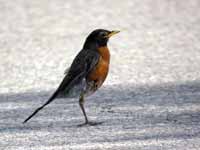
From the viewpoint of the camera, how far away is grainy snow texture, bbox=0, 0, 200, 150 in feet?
31.0

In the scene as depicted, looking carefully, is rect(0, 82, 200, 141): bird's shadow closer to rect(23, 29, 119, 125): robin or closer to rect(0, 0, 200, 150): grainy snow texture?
rect(0, 0, 200, 150): grainy snow texture

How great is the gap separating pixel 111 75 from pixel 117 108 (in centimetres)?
242

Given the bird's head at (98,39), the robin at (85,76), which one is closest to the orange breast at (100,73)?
the robin at (85,76)

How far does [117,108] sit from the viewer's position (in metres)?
11.0

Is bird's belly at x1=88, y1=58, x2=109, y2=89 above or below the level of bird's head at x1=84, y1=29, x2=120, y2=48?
below

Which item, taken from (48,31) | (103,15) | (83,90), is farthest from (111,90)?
(103,15)

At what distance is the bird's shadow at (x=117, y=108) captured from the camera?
1014 centimetres

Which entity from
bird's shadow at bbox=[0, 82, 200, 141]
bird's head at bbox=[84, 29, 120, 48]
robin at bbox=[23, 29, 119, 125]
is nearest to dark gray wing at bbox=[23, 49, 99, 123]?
robin at bbox=[23, 29, 119, 125]

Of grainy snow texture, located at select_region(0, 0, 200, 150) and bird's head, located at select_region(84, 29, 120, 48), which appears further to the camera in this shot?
bird's head, located at select_region(84, 29, 120, 48)

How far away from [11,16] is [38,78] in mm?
6341

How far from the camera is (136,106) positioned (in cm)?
1108

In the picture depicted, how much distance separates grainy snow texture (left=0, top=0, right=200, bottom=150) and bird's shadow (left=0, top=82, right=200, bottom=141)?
10 millimetres

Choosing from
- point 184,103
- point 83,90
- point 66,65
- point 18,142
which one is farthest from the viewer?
point 66,65

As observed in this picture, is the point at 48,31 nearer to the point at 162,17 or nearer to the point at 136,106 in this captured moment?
the point at 162,17
